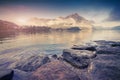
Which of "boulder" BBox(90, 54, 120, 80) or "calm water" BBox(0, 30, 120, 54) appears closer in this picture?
"boulder" BBox(90, 54, 120, 80)

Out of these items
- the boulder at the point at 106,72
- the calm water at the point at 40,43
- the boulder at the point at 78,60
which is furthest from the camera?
the calm water at the point at 40,43

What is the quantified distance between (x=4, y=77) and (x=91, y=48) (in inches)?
278

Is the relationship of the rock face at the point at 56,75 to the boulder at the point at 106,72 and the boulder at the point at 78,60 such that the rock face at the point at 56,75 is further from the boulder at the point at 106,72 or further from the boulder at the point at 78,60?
the boulder at the point at 78,60

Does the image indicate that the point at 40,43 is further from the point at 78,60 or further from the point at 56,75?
the point at 56,75

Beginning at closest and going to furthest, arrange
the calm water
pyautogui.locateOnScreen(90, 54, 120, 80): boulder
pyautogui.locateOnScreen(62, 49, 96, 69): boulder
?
pyautogui.locateOnScreen(90, 54, 120, 80): boulder
pyautogui.locateOnScreen(62, 49, 96, 69): boulder
the calm water

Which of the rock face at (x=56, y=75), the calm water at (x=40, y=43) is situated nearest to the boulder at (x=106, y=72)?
the rock face at (x=56, y=75)

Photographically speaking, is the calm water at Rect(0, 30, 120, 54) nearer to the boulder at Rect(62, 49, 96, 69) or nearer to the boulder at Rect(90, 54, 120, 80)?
the boulder at Rect(62, 49, 96, 69)

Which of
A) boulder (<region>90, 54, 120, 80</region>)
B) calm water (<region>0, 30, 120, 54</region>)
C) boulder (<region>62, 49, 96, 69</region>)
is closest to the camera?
boulder (<region>90, 54, 120, 80</region>)

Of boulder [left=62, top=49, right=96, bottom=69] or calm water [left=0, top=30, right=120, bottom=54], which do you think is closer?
boulder [left=62, top=49, right=96, bottom=69]

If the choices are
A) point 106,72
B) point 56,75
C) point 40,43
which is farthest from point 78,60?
point 40,43

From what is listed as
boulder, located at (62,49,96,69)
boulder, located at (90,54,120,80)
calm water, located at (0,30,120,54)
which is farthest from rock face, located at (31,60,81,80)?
calm water, located at (0,30,120,54)

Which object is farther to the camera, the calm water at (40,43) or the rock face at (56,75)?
the calm water at (40,43)

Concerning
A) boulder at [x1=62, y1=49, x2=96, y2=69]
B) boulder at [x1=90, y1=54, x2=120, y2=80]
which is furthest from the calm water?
boulder at [x1=90, y1=54, x2=120, y2=80]

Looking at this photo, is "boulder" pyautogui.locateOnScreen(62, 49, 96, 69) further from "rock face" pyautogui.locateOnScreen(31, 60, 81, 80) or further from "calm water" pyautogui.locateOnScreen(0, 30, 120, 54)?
"calm water" pyautogui.locateOnScreen(0, 30, 120, 54)
